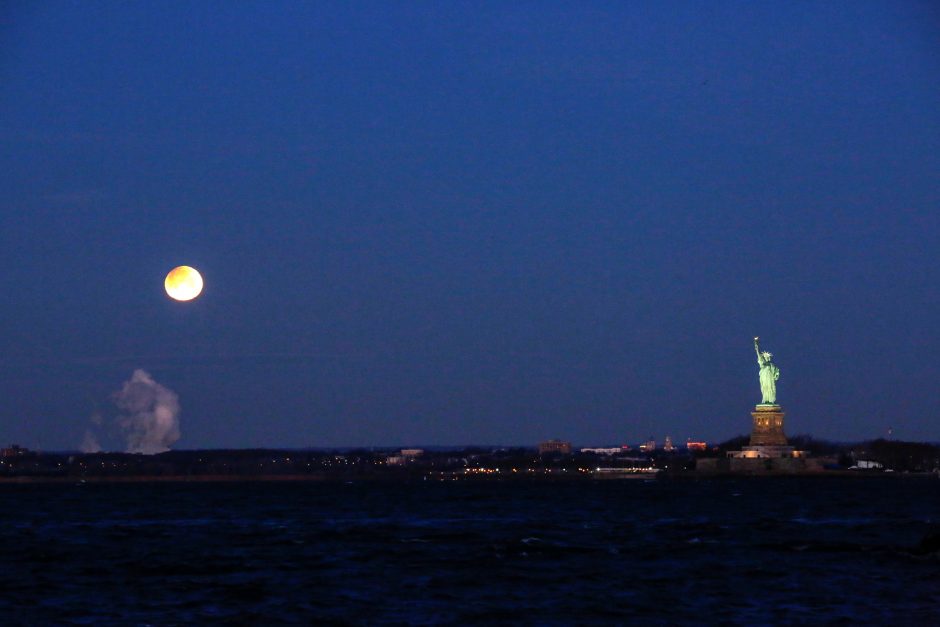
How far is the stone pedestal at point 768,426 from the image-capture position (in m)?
161

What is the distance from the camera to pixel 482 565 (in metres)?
59.3

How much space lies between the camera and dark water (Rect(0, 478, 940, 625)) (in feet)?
149

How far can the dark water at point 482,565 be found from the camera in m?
45.4

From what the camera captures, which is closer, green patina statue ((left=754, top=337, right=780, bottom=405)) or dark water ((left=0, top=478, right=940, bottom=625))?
dark water ((left=0, top=478, right=940, bottom=625))

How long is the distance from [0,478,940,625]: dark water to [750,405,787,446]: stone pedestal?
173ft

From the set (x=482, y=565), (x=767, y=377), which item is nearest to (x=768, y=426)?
(x=767, y=377)

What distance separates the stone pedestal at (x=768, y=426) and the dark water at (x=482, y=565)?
5283 centimetres

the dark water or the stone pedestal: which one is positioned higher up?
the stone pedestal

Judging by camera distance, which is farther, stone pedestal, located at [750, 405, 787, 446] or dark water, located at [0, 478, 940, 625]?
stone pedestal, located at [750, 405, 787, 446]

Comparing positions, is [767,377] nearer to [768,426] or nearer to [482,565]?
[768,426]

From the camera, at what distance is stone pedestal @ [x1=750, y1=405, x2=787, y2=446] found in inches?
6353

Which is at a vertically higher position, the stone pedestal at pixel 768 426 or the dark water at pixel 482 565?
the stone pedestal at pixel 768 426

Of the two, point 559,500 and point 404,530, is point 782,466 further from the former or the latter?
point 404,530

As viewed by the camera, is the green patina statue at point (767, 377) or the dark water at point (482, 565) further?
the green patina statue at point (767, 377)
